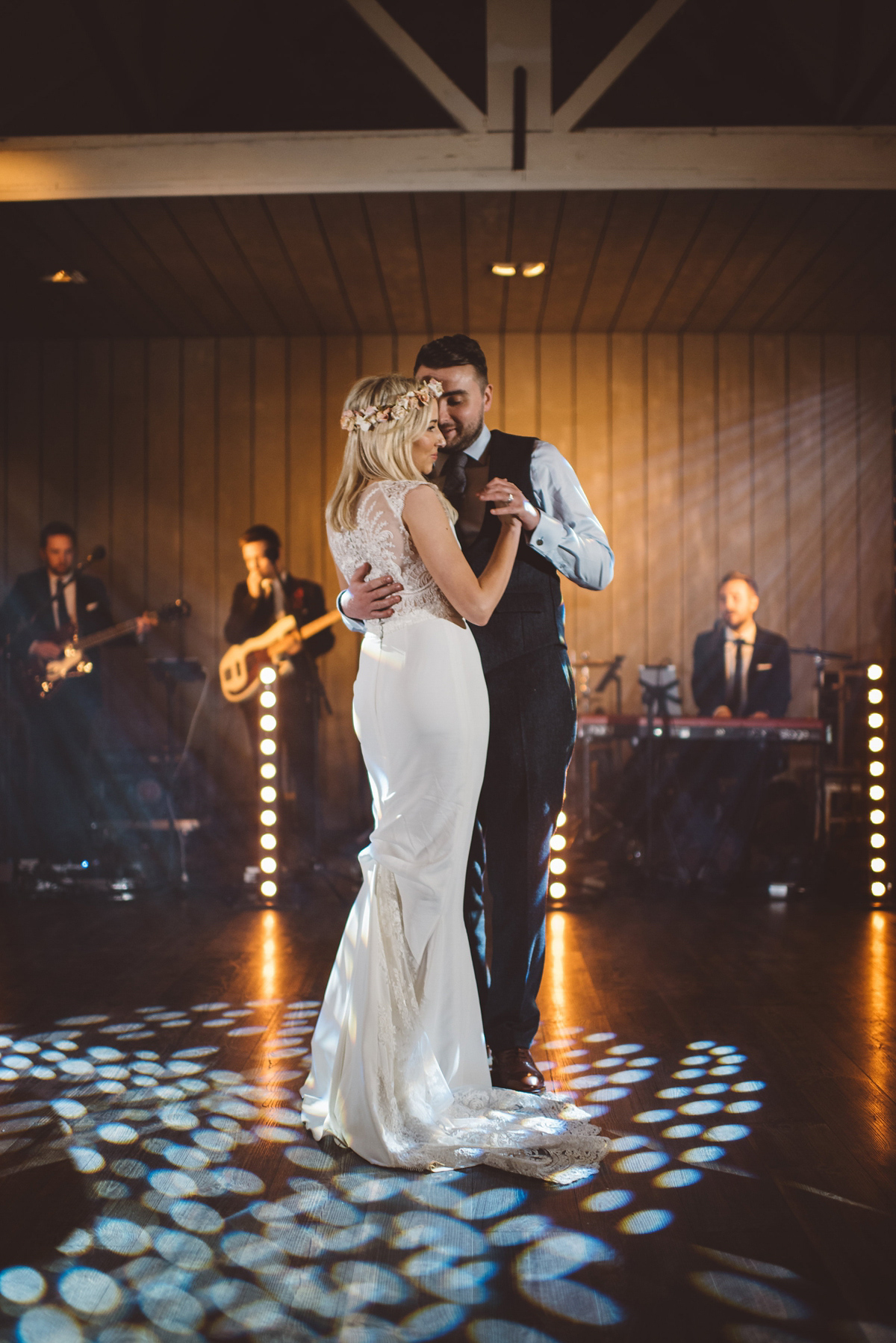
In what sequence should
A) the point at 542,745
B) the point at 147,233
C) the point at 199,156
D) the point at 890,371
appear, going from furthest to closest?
the point at 890,371 → the point at 147,233 → the point at 199,156 → the point at 542,745

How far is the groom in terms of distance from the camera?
2219 millimetres

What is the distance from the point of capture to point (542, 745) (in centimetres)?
225

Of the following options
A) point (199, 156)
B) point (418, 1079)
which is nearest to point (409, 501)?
point (418, 1079)

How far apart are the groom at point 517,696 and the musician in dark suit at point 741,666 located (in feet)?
10.3

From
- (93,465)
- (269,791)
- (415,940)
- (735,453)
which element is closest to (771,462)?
(735,453)

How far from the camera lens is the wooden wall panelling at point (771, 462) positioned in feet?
20.9

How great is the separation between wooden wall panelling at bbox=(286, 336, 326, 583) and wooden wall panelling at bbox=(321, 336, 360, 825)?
54 millimetres

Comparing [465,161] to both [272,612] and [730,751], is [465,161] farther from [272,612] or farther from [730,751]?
[730,751]

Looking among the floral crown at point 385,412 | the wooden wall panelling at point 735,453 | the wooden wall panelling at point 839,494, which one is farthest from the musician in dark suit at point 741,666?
the floral crown at point 385,412

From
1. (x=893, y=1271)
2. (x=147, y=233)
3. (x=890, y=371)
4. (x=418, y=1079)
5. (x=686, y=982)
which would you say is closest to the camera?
(x=893, y=1271)

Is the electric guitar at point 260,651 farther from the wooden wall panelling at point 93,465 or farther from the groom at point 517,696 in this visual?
the groom at point 517,696

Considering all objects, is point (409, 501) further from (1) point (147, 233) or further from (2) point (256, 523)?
(2) point (256, 523)

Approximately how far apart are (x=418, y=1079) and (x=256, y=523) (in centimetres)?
498

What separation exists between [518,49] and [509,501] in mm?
2917
